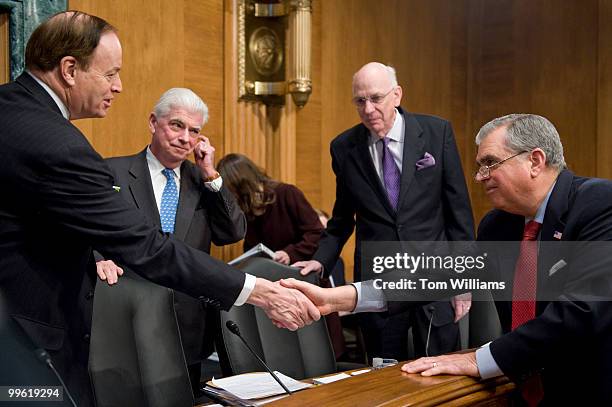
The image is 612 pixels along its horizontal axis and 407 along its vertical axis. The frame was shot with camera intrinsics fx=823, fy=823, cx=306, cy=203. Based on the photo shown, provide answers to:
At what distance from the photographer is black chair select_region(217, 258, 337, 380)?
9.71 ft

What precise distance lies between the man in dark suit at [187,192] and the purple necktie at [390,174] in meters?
0.67

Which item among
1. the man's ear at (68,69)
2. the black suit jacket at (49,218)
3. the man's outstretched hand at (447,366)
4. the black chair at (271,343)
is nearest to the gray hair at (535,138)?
the man's outstretched hand at (447,366)

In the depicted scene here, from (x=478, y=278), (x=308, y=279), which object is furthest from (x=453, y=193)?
(x=308, y=279)

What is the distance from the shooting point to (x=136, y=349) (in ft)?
8.98

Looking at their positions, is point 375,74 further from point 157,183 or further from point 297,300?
point 297,300

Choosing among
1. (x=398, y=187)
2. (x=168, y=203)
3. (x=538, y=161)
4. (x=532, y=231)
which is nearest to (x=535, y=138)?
(x=538, y=161)

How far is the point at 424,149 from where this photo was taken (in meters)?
3.62

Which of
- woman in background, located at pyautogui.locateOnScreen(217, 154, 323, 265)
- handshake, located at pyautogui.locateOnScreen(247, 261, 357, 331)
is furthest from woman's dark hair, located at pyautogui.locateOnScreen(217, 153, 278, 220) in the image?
handshake, located at pyautogui.locateOnScreen(247, 261, 357, 331)

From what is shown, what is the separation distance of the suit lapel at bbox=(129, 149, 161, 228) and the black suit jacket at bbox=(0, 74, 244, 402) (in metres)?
1.00

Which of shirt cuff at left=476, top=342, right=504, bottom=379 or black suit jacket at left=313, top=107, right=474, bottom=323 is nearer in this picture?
shirt cuff at left=476, top=342, right=504, bottom=379

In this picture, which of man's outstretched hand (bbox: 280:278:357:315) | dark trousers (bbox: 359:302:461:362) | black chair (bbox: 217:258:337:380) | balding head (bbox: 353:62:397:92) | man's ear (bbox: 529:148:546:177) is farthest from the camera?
balding head (bbox: 353:62:397:92)

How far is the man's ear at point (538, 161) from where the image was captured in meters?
2.57

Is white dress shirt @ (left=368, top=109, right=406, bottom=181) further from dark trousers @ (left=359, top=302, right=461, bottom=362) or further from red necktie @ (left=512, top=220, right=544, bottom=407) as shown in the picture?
red necktie @ (left=512, top=220, right=544, bottom=407)

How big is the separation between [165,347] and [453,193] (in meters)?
1.48
